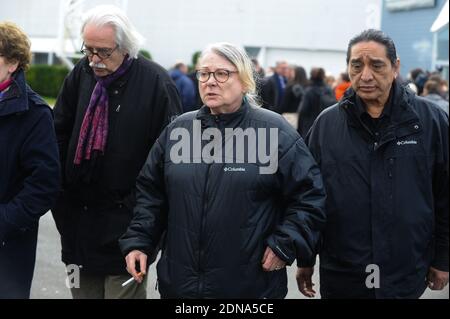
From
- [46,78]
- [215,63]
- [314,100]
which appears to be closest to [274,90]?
[314,100]

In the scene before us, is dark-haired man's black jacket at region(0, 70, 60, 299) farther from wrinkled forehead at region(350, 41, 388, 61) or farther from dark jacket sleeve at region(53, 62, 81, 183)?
wrinkled forehead at region(350, 41, 388, 61)

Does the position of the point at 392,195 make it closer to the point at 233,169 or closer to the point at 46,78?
the point at 233,169

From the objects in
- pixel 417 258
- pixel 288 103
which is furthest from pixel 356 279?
pixel 288 103

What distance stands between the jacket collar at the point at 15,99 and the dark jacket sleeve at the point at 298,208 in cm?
134

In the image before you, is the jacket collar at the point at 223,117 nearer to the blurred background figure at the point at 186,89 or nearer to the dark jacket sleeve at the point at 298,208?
the dark jacket sleeve at the point at 298,208

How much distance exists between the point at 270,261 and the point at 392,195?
0.74 m

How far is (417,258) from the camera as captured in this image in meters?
3.52

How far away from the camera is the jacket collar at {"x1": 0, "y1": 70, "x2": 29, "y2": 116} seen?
11.6 ft

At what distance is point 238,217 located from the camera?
124 inches

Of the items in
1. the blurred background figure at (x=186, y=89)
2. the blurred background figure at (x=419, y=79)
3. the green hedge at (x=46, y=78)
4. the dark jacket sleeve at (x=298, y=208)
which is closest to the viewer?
the dark jacket sleeve at (x=298, y=208)

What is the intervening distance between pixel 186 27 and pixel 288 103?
94.4ft

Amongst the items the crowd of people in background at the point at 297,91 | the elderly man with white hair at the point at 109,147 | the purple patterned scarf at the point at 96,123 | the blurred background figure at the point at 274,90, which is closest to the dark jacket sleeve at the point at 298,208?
the elderly man with white hair at the point at 109,147

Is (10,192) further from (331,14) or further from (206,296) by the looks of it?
(331,14)

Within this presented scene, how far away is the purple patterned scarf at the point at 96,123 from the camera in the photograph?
4062 mm
